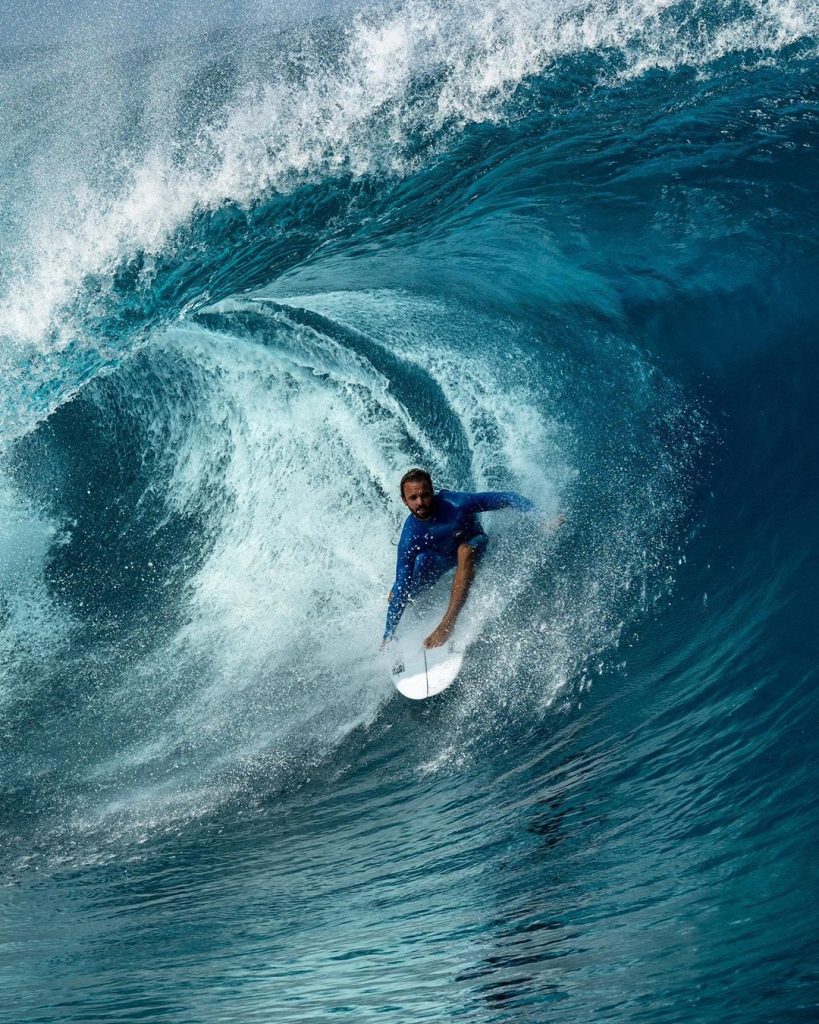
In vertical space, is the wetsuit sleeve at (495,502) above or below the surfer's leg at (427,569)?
above

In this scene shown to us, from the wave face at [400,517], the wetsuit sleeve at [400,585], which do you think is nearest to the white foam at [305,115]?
the wave face at [400,517]

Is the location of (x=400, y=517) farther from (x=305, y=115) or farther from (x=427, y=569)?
(x=305, y=115)

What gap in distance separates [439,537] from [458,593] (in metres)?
0.35

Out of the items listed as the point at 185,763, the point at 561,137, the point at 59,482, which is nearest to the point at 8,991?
the point at 185,763

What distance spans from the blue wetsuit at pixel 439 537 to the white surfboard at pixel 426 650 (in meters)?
0.16

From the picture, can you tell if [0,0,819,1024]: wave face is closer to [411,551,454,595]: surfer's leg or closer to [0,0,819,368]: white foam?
[0,0,819,368]: white foam

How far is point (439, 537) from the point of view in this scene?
5.98m

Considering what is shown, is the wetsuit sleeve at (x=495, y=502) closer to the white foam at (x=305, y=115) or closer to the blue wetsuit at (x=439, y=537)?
the blue wetsuit at (x=439, y=537)

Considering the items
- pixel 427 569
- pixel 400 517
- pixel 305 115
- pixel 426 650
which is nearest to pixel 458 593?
pixel 427 569

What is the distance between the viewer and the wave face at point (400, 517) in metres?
4.11

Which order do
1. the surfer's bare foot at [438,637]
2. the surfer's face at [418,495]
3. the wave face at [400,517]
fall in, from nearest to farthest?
the wave face at [400,517], the surfer's face at [418,495], the surfer's bare foot at [438,637]

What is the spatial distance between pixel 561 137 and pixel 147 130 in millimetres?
4821

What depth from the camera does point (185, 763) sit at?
590 centimetres

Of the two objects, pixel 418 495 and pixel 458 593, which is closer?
pixel 418 495
